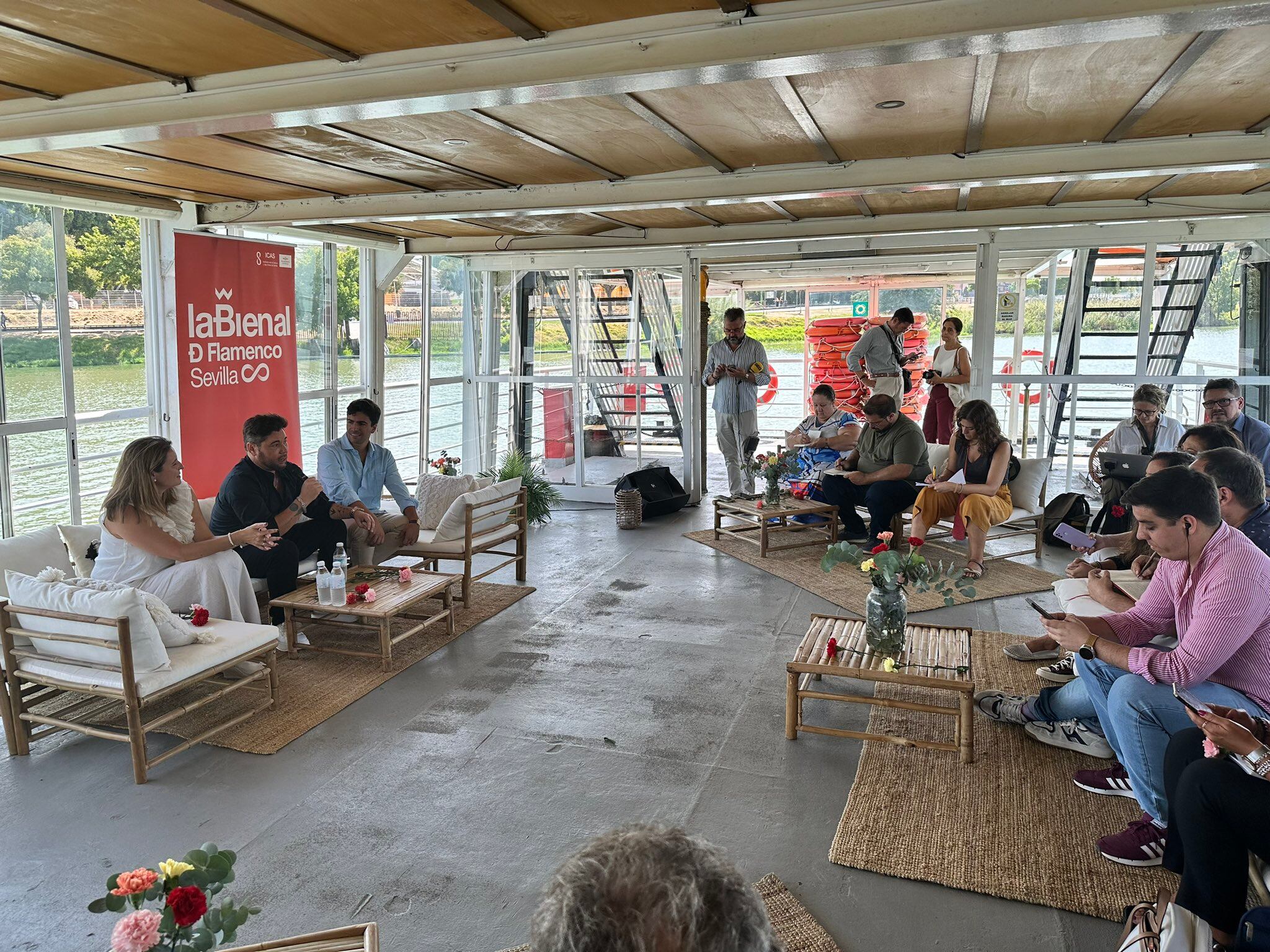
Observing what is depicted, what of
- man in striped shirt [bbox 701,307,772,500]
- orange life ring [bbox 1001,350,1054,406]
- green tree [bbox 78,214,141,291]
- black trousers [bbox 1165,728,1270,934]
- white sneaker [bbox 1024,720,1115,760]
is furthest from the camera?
man in striped shirt [bbox 701,307,772,500]

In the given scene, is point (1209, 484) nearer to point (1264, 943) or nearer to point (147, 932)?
point (1264, 943)

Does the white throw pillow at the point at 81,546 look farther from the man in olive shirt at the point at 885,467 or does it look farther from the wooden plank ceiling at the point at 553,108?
the man in olive shirt at the point at 885,467

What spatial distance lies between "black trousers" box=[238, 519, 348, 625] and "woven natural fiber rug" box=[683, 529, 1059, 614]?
309 centimetres

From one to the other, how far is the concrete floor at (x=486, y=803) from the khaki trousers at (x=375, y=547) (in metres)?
1.11

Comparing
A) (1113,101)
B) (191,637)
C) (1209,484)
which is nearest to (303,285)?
(191,637)

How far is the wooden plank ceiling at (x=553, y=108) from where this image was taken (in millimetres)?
2812

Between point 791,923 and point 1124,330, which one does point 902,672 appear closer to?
point 791,923

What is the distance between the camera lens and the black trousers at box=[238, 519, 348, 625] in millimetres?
5345

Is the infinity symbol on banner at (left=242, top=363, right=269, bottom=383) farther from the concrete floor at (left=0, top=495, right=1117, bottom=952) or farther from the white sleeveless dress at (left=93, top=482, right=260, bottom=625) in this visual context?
the concrete floor at (left=0, top=495, right=1117, bottom=952)

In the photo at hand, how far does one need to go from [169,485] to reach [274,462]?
940 mm

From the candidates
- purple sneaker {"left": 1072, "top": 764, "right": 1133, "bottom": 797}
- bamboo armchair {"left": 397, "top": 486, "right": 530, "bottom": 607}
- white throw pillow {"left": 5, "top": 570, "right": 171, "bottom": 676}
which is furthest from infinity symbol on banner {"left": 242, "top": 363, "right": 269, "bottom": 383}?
purple sneaker {"left": 1072, "top": 764, "right": 1133, "bottom": 797}

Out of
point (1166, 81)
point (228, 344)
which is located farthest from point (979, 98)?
point (228, 344)

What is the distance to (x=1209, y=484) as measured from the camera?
3.04m

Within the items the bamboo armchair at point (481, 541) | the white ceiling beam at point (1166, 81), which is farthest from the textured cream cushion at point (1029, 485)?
the bamboo armchair at point (481, 541)
